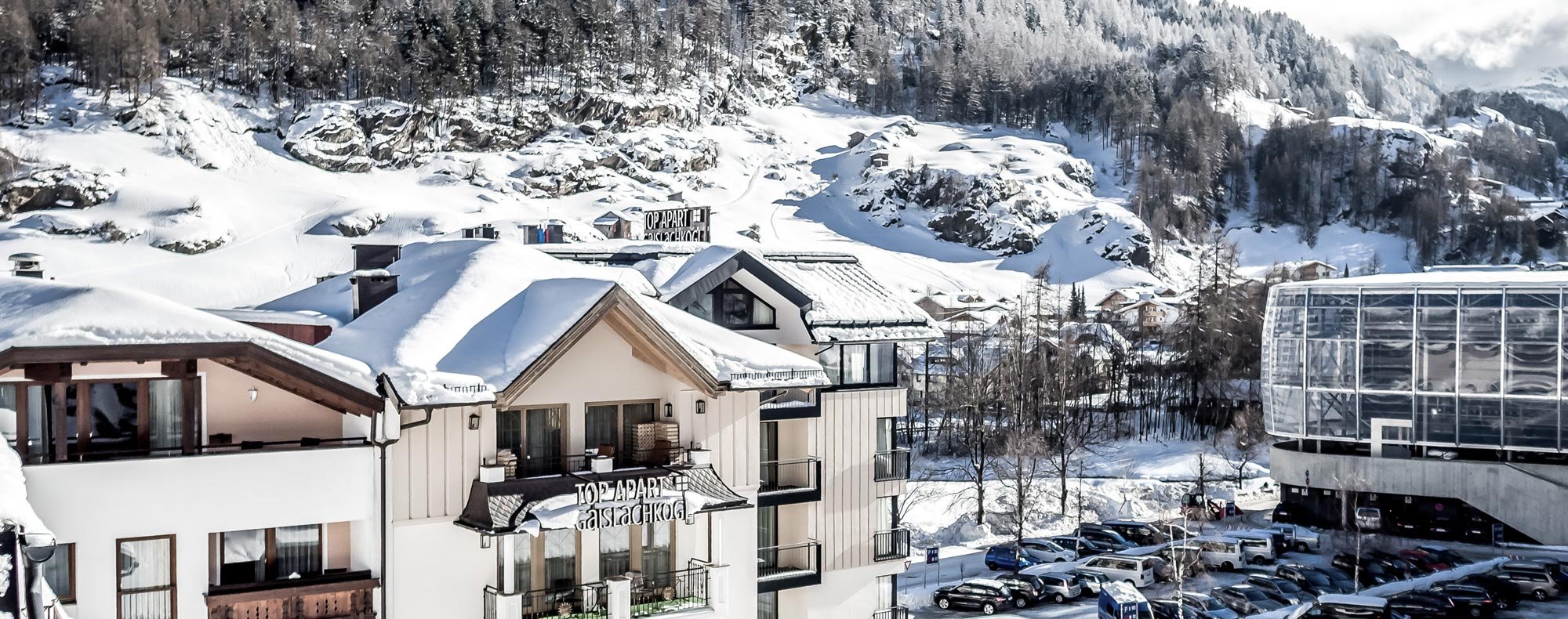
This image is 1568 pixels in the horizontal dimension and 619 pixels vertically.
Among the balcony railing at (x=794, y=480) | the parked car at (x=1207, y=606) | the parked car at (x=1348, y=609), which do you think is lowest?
the parked car at (x=1207, y=606)

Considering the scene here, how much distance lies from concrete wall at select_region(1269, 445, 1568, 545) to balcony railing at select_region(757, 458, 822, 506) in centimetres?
3556

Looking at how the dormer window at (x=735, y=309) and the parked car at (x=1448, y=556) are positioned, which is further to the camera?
the parked car at (x=1448, y=556)

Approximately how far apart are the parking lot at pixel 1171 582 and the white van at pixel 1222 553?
34 centimetres

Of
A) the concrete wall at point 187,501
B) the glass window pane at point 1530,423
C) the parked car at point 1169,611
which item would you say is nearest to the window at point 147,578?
the concrete wall at point 187,501

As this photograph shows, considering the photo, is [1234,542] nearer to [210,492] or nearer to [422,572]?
[422,572]

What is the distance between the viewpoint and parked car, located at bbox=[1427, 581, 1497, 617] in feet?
133

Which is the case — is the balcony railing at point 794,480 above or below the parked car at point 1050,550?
above

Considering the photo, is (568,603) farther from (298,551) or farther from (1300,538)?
(1300,538)

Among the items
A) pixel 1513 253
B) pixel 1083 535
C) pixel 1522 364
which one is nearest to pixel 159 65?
pixel 1083 535

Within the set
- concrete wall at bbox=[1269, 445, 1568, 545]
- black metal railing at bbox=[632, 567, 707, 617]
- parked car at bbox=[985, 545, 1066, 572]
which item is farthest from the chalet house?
concrete wall at bbox=[1269, 445, 1568, 545]

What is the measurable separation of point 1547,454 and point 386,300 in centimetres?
5155

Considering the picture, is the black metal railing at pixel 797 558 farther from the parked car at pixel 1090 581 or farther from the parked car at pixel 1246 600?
the parked car at pixel 1246 600

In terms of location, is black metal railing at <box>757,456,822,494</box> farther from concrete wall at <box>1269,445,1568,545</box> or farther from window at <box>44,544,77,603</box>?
concrete wall at <box>1269,445,1568,545</box>

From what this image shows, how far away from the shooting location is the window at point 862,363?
1141 inches
